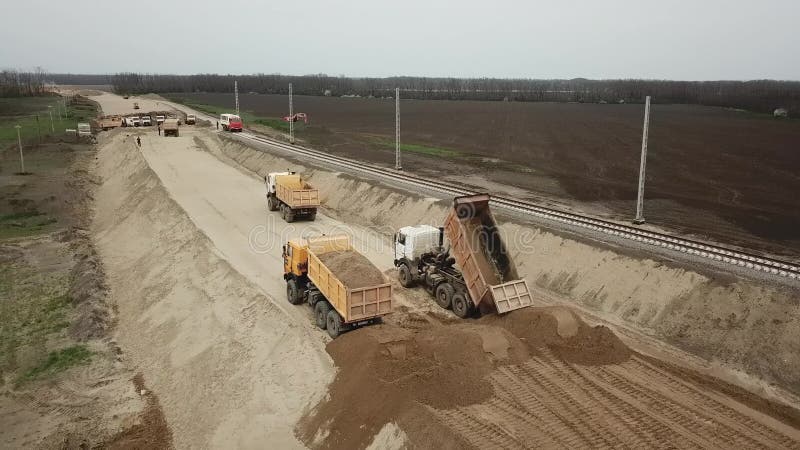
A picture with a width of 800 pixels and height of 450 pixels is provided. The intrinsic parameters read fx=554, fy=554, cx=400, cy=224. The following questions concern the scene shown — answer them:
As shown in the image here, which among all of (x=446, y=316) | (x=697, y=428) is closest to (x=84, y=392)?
(x=446, y=316)

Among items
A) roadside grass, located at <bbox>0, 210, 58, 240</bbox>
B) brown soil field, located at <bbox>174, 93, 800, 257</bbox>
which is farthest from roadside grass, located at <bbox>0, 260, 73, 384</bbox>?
brown soil field, located at <bbox>174, 93, 800, 257</bbox>

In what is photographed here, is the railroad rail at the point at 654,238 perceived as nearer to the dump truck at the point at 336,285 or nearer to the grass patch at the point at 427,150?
the dump truck at the point at 336,285

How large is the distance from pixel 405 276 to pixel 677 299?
9.81 m

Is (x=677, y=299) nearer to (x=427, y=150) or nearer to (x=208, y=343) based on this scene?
(x=208, y=343)

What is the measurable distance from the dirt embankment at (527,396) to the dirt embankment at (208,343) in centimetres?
117

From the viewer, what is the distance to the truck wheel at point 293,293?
20172mm

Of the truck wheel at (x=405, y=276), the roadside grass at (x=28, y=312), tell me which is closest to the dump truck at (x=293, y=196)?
the truck wheel at (x=405, y=276)

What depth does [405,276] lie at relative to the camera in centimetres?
2206

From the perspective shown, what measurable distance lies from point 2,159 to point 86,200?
21420 mm

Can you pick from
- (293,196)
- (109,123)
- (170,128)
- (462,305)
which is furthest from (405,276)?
(109,123)

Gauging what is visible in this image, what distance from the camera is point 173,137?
201ft

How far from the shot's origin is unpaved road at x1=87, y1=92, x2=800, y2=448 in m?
12.7

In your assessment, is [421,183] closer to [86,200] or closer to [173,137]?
[86,200]

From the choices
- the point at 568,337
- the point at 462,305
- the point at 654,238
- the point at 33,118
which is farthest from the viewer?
the point at 33,118
